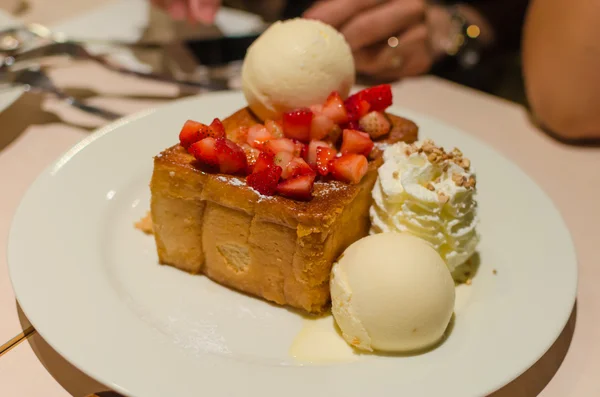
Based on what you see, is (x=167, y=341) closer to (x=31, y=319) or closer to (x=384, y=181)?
(x=31, y=319)

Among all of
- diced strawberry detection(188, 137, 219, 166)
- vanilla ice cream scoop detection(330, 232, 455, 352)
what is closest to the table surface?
vanilla ice cream scoop detection(330, 232, 455, 352)

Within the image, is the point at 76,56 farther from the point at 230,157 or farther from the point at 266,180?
the point at 266,180

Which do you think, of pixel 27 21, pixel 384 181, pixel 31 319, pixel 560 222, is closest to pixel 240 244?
pixel 384 181

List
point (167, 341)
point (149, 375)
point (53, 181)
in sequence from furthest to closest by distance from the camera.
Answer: point (53, 181)
point (167, 341)
point (149, 375)

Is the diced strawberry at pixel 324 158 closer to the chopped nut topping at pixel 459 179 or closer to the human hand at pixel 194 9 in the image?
the chopped nut topping at pixel 459 179

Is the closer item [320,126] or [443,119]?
[320,126]

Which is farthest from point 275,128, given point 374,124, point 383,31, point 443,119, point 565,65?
point 565,65
